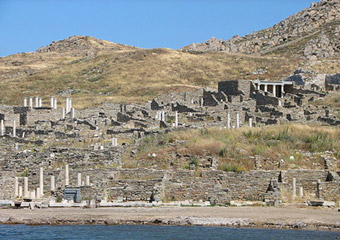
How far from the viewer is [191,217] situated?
A: 28.1 meters

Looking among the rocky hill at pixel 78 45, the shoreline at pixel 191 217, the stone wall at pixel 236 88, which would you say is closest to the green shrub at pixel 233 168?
the shoreline at pixel 191 217

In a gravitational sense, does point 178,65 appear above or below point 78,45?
below

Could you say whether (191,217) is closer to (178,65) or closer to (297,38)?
(178,65)

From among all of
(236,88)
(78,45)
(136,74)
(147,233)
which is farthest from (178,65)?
(147,233)

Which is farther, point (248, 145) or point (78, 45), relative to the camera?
point (78, 45)

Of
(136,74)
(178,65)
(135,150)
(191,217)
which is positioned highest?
(178,65)

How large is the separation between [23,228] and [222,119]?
84.0ft

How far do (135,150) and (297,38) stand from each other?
9250cm

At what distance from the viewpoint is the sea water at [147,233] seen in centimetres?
2550

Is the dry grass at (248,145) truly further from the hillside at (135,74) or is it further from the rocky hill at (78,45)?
the rocky hill at (78,45)

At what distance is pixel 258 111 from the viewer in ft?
177

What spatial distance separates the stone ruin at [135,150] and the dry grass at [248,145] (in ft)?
3.94

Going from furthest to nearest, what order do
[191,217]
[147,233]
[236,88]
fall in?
1. [236,88]
2. [191,217]
3. [147,233]

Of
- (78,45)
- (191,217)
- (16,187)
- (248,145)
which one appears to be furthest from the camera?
(78,45)
